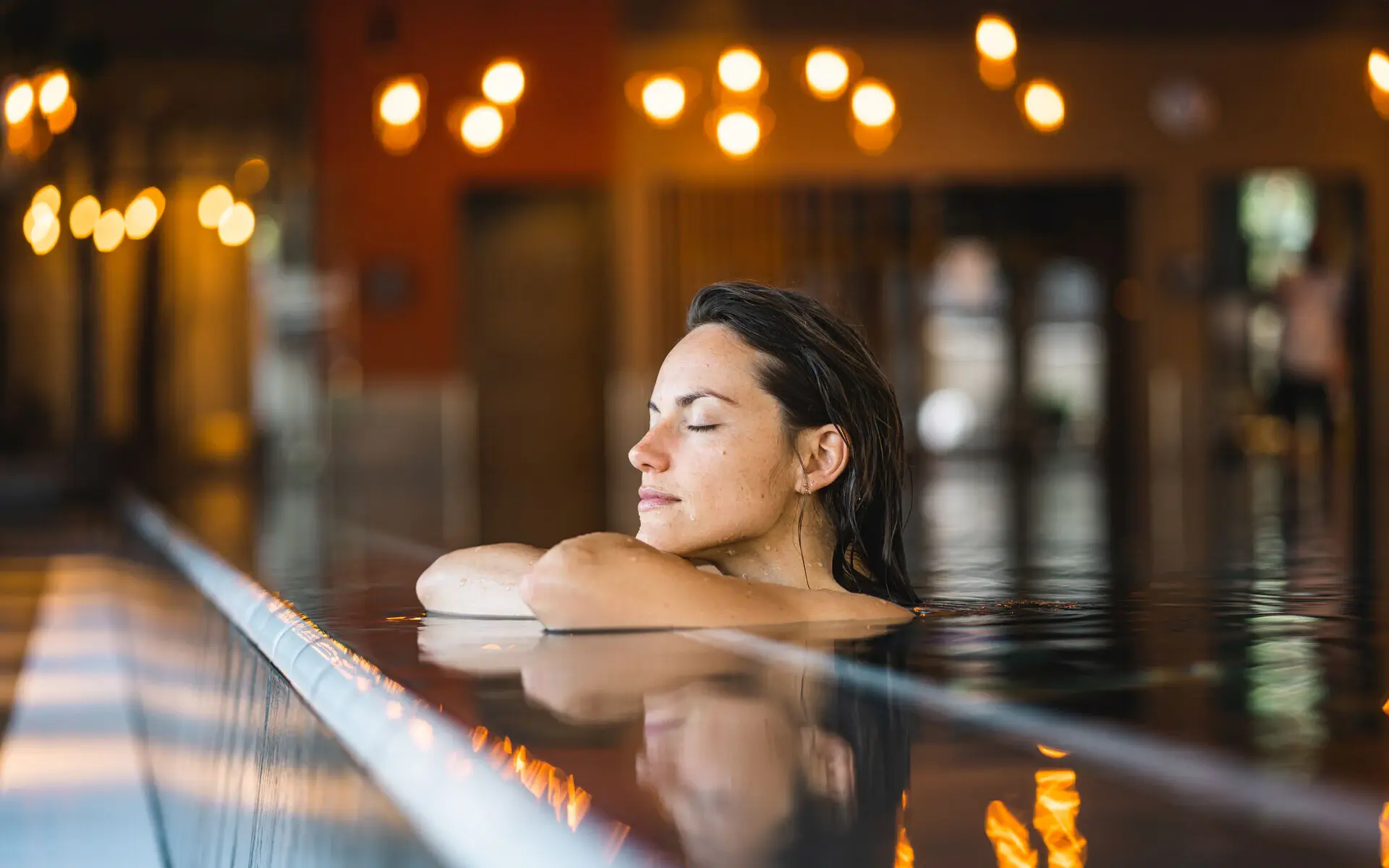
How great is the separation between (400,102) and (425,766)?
7.04 m

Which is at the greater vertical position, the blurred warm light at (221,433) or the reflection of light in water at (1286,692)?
the blurred warm light at (221,433)

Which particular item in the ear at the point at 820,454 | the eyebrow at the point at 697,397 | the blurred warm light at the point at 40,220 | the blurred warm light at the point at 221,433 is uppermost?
the blurred warm light at the point at 40,220

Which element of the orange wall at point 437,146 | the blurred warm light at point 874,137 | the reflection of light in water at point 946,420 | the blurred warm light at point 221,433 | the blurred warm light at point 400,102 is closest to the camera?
the blurred warm light at point 400,102

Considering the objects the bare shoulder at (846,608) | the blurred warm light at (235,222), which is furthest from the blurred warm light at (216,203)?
the bare shoulder at (846,608)

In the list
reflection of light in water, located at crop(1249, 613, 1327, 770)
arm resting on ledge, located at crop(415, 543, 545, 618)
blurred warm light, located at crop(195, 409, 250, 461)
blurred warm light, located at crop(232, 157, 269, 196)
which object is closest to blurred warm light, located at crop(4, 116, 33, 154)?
arm resting on ledge, located at crop(415, 543, 545, 618)

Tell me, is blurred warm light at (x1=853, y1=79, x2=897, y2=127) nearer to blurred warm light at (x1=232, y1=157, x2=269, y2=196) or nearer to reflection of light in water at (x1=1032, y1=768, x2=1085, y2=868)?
blurred warm light at (x1=232, y1=157, x2=269, y2=196)

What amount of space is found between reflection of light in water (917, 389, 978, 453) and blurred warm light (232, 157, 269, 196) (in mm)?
6485

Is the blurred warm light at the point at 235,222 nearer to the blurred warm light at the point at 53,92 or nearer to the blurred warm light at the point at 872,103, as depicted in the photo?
the blurred warm light at the point at 53,92

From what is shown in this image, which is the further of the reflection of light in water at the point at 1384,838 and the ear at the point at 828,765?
the ear at the point at 828,765

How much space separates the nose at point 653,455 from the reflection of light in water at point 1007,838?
1.08m

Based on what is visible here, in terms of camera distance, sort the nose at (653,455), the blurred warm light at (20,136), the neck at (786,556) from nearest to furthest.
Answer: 1. the nose at (653,455)
2. the neck at (786,556)
3. the blurred warm light at (20,136)

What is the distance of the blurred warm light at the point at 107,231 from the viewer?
36.5 ft

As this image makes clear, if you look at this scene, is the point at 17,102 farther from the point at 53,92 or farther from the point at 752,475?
the point at 752,475

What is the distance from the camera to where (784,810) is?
1.03 meters
